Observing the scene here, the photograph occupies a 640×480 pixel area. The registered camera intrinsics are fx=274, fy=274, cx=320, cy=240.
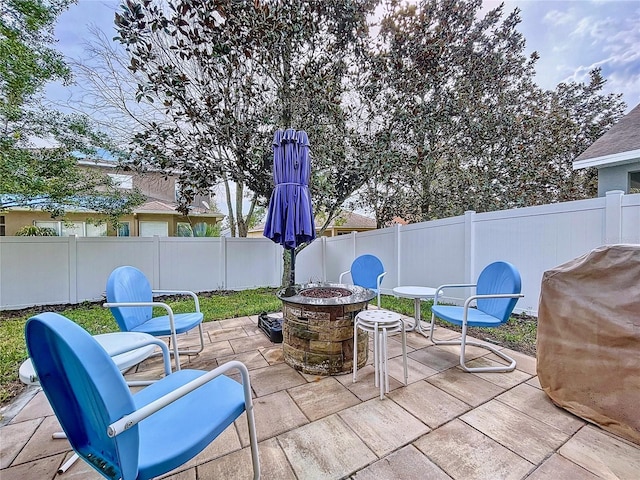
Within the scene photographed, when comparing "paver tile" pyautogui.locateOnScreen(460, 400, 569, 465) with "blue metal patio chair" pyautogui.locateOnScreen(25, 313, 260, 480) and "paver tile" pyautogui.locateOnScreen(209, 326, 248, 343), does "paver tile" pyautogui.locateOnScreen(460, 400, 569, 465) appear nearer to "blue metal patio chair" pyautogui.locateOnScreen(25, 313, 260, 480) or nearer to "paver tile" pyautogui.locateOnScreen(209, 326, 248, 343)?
"blue metal patio chair" pyautogui.locateOnScreen(25, 313, 260, 480)

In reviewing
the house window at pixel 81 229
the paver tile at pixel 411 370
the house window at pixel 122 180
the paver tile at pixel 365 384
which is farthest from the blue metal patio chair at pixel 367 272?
the house window at pixel 81 229

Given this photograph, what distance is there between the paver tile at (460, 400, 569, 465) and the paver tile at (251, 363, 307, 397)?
145cm

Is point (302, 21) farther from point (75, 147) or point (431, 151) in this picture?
point (75, 147)

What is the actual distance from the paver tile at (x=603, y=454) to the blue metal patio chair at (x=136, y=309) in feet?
9.42

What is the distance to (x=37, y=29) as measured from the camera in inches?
170

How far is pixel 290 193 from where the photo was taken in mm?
3328

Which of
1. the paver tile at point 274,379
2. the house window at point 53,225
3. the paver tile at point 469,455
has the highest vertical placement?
the house window at point 53,225

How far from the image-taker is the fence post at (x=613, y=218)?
3.36m

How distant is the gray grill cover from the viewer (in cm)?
181

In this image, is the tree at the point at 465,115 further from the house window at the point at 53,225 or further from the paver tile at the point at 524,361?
the house window at the point at 53,225

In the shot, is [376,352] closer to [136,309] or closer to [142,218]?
[136,309]

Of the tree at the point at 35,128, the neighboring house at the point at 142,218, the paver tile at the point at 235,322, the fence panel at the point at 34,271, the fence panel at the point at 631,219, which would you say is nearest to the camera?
the fence panel at the point at 631,219

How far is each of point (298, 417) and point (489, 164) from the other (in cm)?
776

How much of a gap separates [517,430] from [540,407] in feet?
1.48
